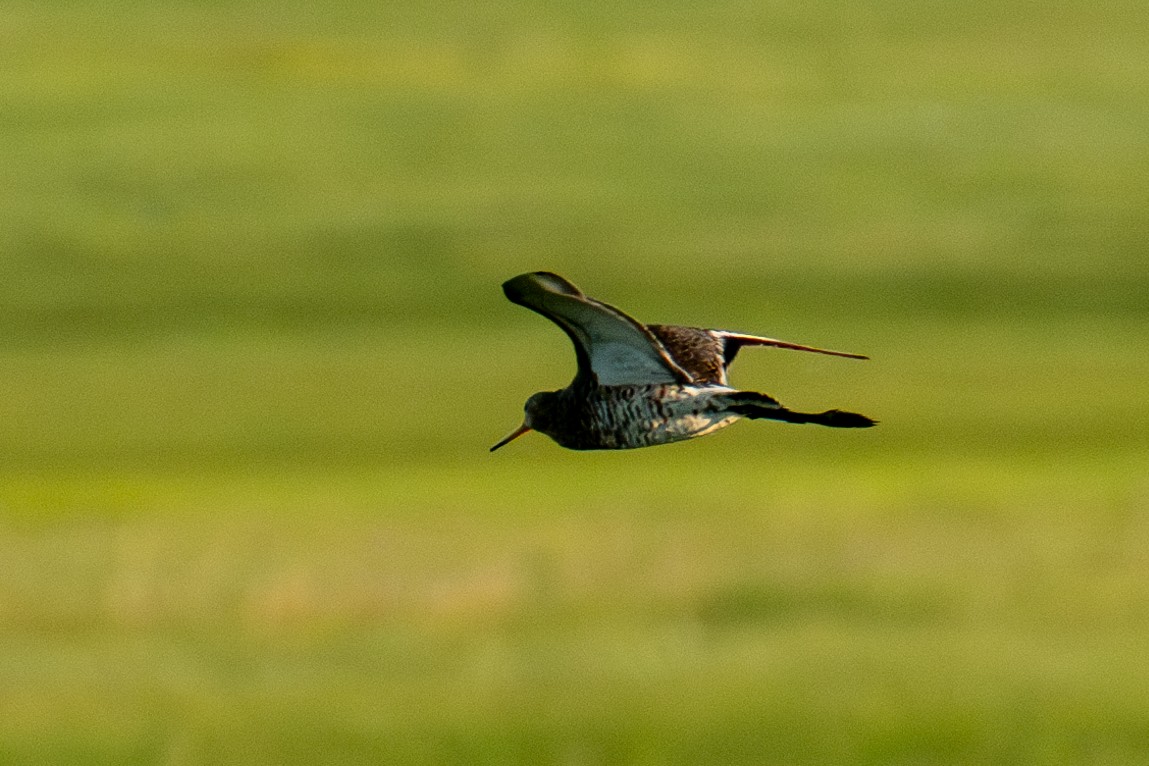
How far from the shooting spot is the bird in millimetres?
5672

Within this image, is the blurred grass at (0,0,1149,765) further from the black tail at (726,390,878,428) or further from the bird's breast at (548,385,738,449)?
the black tail at (726,390,878,428)

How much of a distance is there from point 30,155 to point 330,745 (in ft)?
54.2

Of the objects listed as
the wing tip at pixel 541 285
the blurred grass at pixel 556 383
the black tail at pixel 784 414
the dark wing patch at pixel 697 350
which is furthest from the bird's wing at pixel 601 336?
the blurred grass at pixel 556 383

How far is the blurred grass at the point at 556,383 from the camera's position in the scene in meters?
9.88

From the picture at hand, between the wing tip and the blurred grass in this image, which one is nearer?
the wing tip

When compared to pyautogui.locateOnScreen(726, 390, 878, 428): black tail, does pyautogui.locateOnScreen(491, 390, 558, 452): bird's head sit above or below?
below

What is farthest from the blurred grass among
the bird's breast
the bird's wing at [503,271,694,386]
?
the bird's wing at [503,271,694,386]

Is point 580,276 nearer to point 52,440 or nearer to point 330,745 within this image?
point 52,440

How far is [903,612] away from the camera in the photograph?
1099 cm

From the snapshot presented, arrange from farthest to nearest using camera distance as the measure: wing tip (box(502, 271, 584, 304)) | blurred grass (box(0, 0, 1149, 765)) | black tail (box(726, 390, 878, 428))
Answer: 1. blurred grass (box(0, 0, 1149, 765))
2. black tail (box(726, 390, 878, 428))
3. wing tip (box(502, 271, 584, 304))

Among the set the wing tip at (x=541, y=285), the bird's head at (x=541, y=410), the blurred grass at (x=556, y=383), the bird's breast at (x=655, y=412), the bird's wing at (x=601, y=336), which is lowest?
the blurred grass at (x=556, y=383)

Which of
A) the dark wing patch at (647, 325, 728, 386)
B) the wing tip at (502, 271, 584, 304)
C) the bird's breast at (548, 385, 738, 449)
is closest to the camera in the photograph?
the wing tip at (502, 271, 584, 304)

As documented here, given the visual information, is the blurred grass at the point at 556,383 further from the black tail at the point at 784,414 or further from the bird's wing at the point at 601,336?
the black tail at the point at 784,414

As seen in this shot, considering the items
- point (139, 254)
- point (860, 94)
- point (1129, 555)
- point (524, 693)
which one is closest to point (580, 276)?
point (139, 254)
